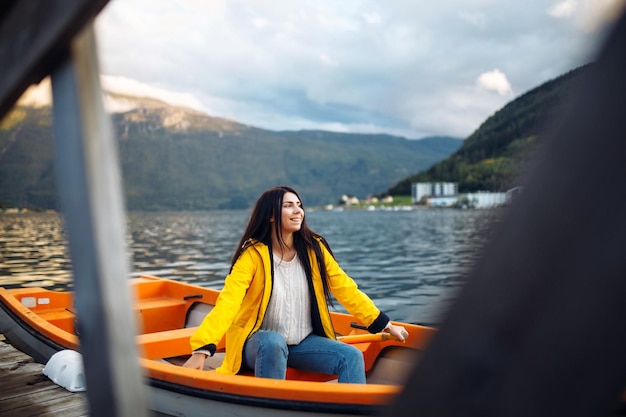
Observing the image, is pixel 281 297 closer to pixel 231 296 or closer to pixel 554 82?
pixel 231 296

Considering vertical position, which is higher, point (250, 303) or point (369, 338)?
point (250, 303)

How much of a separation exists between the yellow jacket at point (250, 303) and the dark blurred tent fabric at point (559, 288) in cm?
305

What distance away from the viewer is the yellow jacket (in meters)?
3.54

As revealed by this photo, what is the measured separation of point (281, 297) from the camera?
12.5ft

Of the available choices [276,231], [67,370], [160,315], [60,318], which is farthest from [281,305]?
[60,318]

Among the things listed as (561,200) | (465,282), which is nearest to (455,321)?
(465,282)

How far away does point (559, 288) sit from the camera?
58cm

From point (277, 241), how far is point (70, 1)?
304 cm

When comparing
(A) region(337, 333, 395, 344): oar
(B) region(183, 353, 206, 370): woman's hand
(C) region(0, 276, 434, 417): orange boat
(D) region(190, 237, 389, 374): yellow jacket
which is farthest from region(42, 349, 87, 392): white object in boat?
(A) region(337, 333, 395, 344): oar

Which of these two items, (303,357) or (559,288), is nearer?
(559,288)

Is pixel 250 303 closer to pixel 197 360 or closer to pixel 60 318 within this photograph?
pixel 197 360

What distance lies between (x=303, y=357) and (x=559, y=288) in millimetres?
3294

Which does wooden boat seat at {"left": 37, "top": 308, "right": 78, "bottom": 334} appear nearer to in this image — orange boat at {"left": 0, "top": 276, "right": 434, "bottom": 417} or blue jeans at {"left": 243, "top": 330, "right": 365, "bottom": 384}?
orange boat at {"left": 0, "top": 276, "right": 434, "bottom": 417}

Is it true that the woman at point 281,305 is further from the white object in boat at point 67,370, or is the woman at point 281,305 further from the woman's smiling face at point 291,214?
the white object in boat at point 67,370
